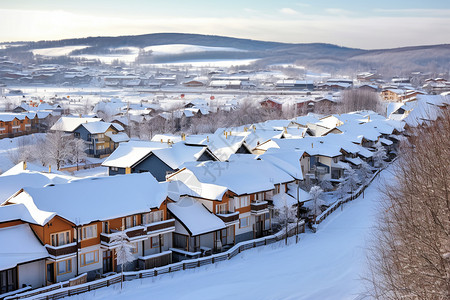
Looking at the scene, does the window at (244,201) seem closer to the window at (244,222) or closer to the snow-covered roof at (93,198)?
the window at (244,222)

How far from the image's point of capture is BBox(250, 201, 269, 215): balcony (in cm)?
2734

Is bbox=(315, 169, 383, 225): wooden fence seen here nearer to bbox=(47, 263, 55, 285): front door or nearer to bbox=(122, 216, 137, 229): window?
bbox=(122, 216, 137, 229): window

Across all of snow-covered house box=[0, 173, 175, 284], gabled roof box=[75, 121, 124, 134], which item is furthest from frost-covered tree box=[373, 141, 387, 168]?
gabled roof box=[75, 121, 124, 134]

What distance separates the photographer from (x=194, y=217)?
24562 mm

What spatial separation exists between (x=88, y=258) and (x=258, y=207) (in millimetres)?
10027

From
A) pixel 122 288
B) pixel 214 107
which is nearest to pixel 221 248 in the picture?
pixel 122 288

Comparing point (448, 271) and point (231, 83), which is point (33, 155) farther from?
point (231, 83)

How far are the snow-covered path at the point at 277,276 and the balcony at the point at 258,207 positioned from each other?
2324mm

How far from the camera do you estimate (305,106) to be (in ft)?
291

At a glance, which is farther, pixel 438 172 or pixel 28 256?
pixel 28 256

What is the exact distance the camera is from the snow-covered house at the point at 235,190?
1012 inches

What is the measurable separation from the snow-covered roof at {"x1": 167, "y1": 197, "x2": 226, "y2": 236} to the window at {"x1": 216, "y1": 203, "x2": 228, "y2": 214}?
0.59m

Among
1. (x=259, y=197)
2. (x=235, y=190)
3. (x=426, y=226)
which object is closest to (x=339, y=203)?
(x=259, y=197)

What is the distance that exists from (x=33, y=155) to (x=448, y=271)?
4487cm
